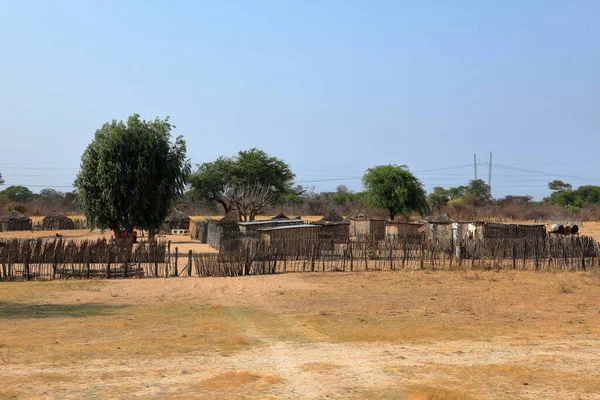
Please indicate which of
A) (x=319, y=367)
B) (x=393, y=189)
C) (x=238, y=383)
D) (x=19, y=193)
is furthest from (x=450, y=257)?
(x=19, y=193)

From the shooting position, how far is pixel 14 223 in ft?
192

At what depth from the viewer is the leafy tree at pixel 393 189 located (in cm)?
5011

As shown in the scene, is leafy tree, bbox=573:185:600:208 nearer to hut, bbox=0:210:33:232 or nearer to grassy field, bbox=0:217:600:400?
hut, bbox=0:210:33:232

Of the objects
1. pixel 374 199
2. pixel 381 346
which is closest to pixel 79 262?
pixel 381 346

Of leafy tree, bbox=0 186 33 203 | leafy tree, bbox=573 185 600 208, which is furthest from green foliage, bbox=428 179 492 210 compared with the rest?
leafy tree, bbox=0 186 33 203

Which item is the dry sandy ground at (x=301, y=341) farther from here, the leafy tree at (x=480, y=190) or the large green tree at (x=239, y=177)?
the leafy tree at (x=480, y=190)

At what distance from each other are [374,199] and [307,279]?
29164mm

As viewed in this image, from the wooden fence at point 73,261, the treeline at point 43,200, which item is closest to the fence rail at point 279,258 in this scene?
the wooden fence at point 73,261

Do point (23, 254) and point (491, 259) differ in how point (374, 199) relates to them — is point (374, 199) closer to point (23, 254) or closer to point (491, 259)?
point (491, 259)

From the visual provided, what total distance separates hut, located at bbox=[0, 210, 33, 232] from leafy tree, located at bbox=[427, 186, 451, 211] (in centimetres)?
4499

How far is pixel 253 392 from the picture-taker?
301 inches

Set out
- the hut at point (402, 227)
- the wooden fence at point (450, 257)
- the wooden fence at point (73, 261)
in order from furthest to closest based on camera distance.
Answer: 1. the hut at point (402, 227)
2. the wooden fence at point (450, 257)
3. the wooden fence at point (73, 261)

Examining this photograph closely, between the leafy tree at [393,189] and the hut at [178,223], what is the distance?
1680 centimetres

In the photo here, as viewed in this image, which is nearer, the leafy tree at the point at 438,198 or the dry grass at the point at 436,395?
the dry grass at the point at 436,395
